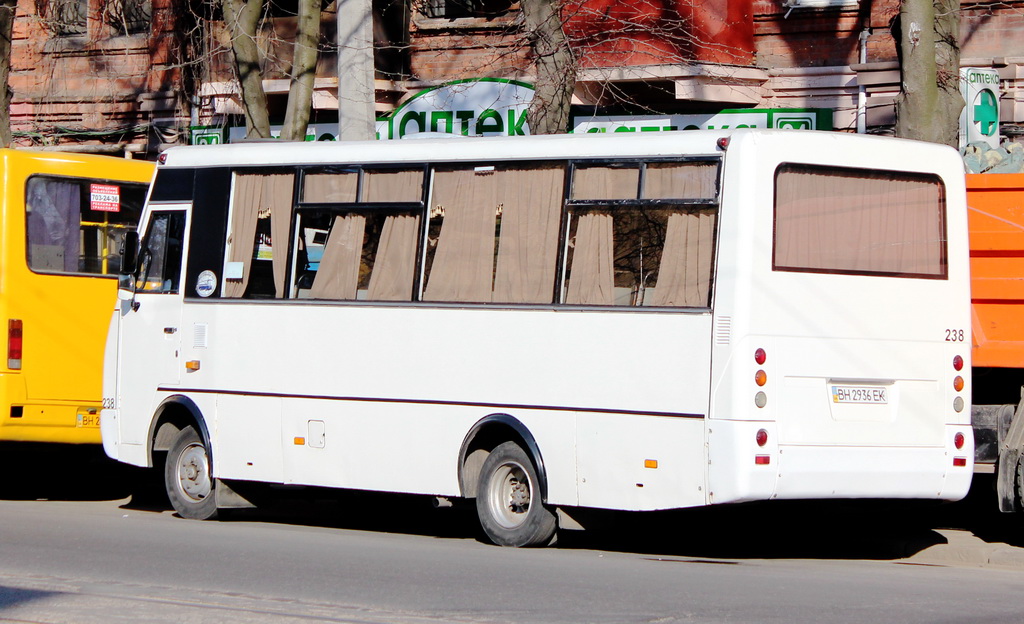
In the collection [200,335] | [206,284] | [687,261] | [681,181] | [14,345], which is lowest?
[14,345]

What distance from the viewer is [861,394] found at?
9.52 meters

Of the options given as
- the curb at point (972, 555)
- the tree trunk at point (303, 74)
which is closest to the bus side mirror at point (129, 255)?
the tree trunk at point (303, 74)

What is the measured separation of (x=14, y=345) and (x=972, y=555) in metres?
8.32

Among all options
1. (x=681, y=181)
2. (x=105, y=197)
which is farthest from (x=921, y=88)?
(x=105, y=197)

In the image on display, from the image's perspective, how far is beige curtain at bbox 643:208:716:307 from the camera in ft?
31.0

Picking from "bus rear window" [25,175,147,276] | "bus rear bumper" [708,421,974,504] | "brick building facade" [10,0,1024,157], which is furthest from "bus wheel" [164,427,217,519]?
"brick building facade" [10,0,1024,157]

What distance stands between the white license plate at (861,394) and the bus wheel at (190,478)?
5456mm

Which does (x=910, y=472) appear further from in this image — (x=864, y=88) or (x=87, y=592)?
(x=864, y=88)

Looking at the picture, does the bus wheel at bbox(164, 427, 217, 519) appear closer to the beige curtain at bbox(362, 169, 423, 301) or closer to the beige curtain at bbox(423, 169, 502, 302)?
the beige curtain at bbox(362, 169, 423, 301)

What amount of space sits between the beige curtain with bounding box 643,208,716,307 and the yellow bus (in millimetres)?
6203

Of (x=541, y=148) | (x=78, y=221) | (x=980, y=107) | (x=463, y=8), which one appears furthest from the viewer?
(x=463, y=8)

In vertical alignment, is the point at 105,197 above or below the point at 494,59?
below

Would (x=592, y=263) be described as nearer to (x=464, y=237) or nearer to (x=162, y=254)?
(x=464, y=237)

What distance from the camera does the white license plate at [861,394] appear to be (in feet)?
31.0
